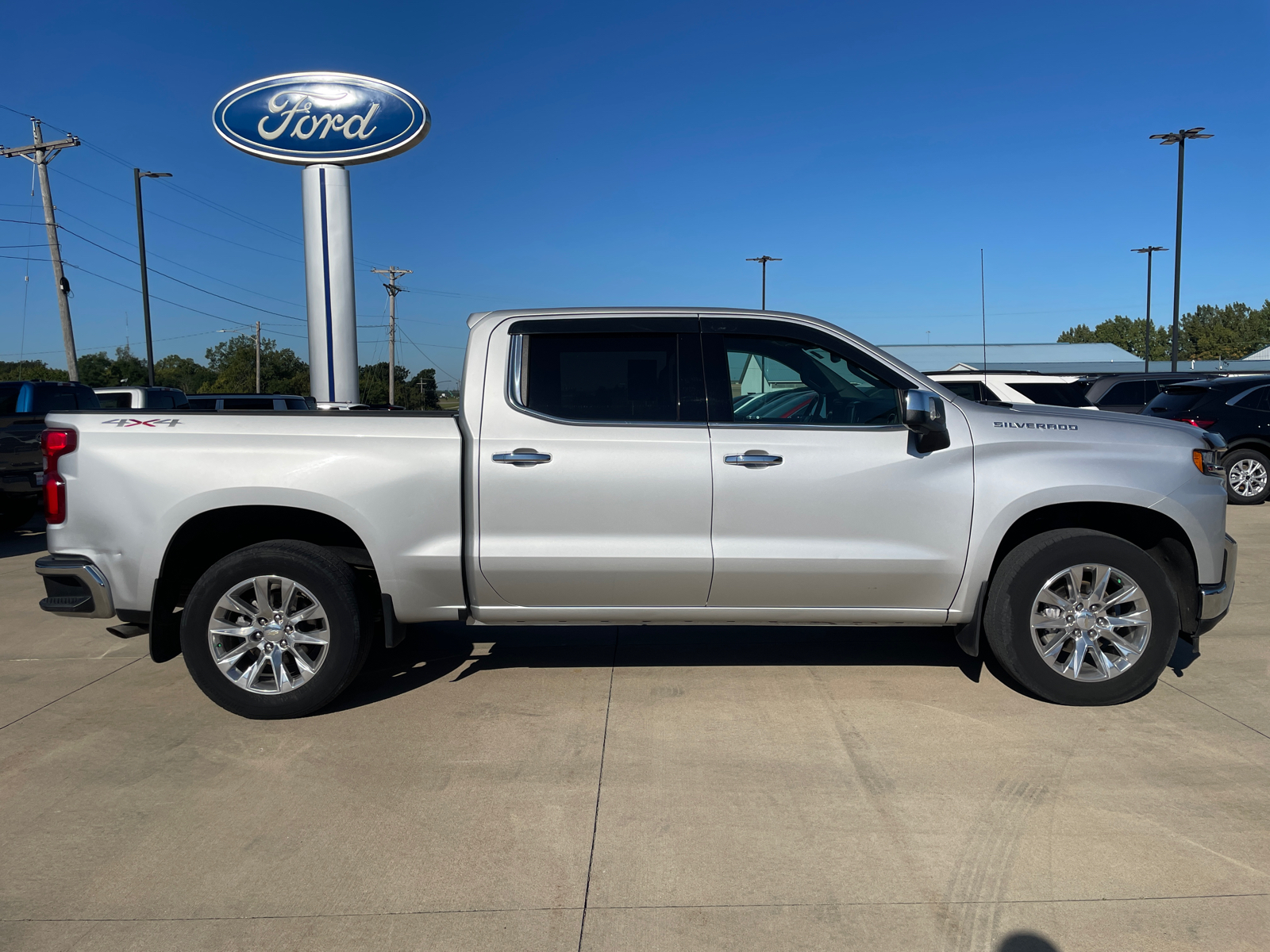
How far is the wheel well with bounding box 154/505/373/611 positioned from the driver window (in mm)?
2060

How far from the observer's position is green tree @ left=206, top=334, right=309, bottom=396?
292ft

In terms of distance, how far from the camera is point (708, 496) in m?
4.25

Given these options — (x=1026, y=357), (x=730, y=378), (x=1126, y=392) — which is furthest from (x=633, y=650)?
(x=1026, y=357)

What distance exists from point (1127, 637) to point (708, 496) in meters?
2.19

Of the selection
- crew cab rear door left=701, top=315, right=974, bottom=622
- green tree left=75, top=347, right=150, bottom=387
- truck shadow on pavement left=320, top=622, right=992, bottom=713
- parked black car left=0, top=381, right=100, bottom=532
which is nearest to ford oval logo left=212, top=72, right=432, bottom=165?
parked black car left=0, top=381, right=100, bottom=532

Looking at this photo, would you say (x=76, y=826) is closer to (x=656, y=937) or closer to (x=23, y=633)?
(x=656, y=937)

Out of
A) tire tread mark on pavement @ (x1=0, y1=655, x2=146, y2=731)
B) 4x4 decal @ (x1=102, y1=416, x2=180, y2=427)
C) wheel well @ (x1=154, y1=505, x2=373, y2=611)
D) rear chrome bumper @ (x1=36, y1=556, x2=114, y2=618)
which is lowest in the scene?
tire tread mark on pavement @ (x1=0, y1=655, x2=146, y2=731)

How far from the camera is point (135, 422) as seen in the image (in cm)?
425

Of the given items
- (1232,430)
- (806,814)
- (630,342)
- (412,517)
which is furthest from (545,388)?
(1232,430)

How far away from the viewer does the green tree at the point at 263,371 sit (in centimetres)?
8906

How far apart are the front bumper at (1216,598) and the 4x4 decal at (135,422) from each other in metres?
5.05

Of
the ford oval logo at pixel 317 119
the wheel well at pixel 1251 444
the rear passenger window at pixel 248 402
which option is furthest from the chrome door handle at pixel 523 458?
the rear passenger window at pixel 248 402

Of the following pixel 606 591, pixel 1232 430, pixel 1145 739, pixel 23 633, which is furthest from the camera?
pixel 1232 430

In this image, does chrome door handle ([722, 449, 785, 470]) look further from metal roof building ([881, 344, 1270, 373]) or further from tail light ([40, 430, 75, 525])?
metal roof building ([881, 344, 1270, 373])
